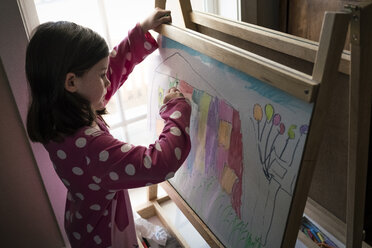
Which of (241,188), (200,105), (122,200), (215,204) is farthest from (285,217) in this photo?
(122,200)

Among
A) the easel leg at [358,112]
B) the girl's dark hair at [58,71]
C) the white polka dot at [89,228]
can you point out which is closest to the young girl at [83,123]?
the girl's dark hair at [58,71]

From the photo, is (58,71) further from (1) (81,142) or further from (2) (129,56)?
(2) (129,56)

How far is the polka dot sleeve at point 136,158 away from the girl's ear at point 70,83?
15 cm

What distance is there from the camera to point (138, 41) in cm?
119

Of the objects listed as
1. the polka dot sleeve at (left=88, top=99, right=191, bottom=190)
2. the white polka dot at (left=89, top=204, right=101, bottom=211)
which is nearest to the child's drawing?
the polka dot sleeve at (left=88, top=99, right=191, bottom=190)

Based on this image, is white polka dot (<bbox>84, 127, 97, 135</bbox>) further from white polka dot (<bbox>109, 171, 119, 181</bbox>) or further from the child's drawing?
the child's drawing

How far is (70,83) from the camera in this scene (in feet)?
2.93

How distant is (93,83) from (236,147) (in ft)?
1.43

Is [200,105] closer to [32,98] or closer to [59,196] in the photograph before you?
[32,98]

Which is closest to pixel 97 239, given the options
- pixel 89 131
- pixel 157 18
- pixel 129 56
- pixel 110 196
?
pixel 110 196

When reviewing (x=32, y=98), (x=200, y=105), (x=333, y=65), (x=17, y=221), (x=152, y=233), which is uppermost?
(x=333, y=65)

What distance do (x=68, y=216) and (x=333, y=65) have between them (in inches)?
36.6

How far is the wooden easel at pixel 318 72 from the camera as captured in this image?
0.64 metres

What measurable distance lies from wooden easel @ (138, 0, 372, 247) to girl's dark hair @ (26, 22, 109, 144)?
12.3 inches
